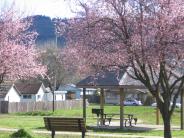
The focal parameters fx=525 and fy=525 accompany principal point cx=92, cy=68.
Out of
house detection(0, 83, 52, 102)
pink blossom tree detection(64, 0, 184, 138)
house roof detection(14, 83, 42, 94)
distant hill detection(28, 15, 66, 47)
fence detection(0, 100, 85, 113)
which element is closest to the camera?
pink blossom tree detection(64, 0, 184, 138)

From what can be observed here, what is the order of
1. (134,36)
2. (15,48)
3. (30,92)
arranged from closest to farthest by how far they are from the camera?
(134,36)
(15,48)
(30,92)

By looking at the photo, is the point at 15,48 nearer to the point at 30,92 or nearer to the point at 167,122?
the point at 167,122

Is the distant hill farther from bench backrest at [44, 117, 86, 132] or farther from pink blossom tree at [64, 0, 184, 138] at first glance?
bench backrest at [44, 117, 86, 132]

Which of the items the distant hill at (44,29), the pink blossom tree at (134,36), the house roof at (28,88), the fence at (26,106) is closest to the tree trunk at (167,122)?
the pink blossom tree at (134,36)

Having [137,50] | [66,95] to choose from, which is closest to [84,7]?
[137,50]

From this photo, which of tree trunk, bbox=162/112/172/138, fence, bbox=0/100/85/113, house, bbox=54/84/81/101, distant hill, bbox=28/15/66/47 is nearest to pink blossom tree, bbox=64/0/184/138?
tree trunk, bbox=162/112/172/138

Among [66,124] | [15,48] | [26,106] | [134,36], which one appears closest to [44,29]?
[26,106]

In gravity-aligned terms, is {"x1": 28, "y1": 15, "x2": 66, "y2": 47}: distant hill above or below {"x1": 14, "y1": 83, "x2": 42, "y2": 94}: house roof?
above

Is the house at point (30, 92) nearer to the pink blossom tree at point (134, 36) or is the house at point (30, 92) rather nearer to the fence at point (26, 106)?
the fence at point (26, 106)

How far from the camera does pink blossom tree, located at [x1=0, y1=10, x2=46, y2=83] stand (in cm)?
2109

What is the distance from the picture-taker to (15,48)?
21500 millimetres

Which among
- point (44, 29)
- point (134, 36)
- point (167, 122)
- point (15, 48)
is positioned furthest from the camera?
point (44, 29)

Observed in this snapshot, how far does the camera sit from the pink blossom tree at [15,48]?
2109 cm

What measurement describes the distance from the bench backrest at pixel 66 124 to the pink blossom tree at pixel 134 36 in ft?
17.7
